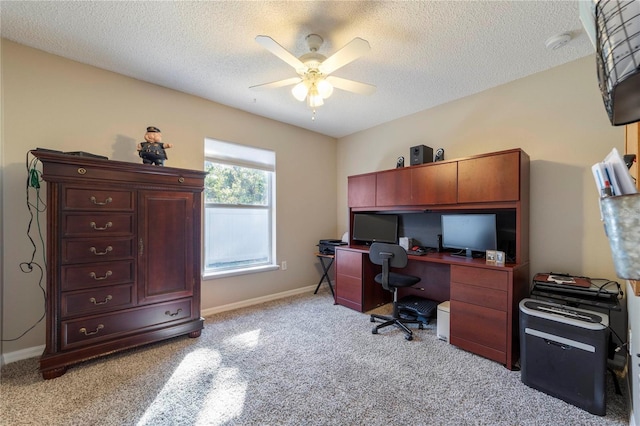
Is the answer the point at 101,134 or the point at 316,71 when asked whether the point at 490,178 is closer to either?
the point at 316,71

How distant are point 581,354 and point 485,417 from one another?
737mm

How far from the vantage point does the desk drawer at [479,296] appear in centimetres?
214

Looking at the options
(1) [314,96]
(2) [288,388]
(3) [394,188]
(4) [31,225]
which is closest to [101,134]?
(4) [31,225]

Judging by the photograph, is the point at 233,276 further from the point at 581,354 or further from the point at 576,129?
the point at 576,129

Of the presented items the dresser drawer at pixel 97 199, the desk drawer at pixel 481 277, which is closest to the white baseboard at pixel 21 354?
the dresser drawer at pixel 97 199

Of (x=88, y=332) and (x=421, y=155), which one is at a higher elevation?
(x=421, y=155)

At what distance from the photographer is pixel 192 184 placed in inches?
101

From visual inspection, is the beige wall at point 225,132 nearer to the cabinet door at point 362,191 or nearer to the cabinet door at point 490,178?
the cabinet door at point 490,178

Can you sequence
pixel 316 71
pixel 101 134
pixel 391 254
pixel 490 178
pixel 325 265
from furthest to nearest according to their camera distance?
pixel 325 265, pixel 391 254, pixel 101 134, pixel 490 178, pixel 316 71

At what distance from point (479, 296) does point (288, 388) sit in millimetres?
1714

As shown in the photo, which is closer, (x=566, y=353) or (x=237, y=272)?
(x=566, y=353)

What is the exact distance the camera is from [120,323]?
2203 millimetres

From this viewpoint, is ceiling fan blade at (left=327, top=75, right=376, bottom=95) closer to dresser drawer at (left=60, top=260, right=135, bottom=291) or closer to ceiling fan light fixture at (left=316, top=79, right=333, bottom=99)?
ceiling fan light fixture at (left=316, top=79, right=333, bottom=99)

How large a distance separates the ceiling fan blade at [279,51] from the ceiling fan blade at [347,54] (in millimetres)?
161
